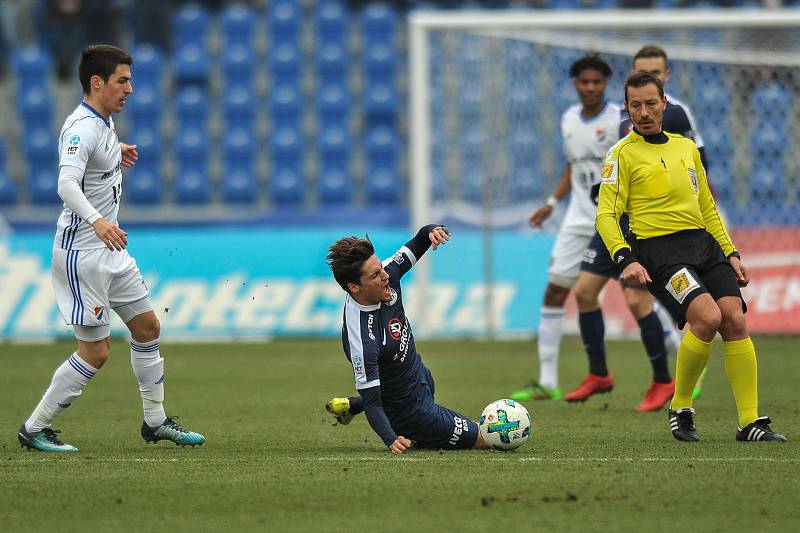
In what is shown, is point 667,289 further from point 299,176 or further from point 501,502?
point 299,176

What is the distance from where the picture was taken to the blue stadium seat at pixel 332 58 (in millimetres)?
18969

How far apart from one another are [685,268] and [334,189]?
11660 millimetres

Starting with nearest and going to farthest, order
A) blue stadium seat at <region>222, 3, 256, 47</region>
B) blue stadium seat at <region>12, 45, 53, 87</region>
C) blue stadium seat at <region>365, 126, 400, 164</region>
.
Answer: blue stadium seat at <region>365, 126, 400, 164</region> → blue stadium seat at <region>12, 45, 53, 87</region> → blue stadium seat at <region>222, 3, 256, 47</region>

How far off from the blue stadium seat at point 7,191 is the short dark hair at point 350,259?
508 inches

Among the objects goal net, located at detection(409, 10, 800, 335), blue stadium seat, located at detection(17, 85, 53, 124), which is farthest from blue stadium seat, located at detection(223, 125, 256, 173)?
goal net, located at detection(409, 10, 800, 335)

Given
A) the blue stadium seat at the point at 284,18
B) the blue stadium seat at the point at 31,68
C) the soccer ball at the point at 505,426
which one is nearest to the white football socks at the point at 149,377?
the soccer ball at the point at 505,426

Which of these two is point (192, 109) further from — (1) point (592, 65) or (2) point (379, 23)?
(1) point (592, 65)

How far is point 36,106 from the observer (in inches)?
739

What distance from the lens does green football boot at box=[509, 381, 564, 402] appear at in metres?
9.08

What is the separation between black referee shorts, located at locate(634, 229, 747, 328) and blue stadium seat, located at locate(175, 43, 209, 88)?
13203 millimetres

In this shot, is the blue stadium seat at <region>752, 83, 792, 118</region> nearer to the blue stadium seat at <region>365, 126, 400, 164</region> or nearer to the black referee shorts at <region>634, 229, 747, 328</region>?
the blue stadium seat at <region>365, 126, 400, 164</region>

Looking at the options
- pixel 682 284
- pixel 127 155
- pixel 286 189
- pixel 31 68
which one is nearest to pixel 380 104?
pixel 286 189

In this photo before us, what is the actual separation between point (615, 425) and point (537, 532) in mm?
3174

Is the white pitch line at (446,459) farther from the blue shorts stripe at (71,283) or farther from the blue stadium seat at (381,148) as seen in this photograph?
the blue stadium seat at (381,148)
